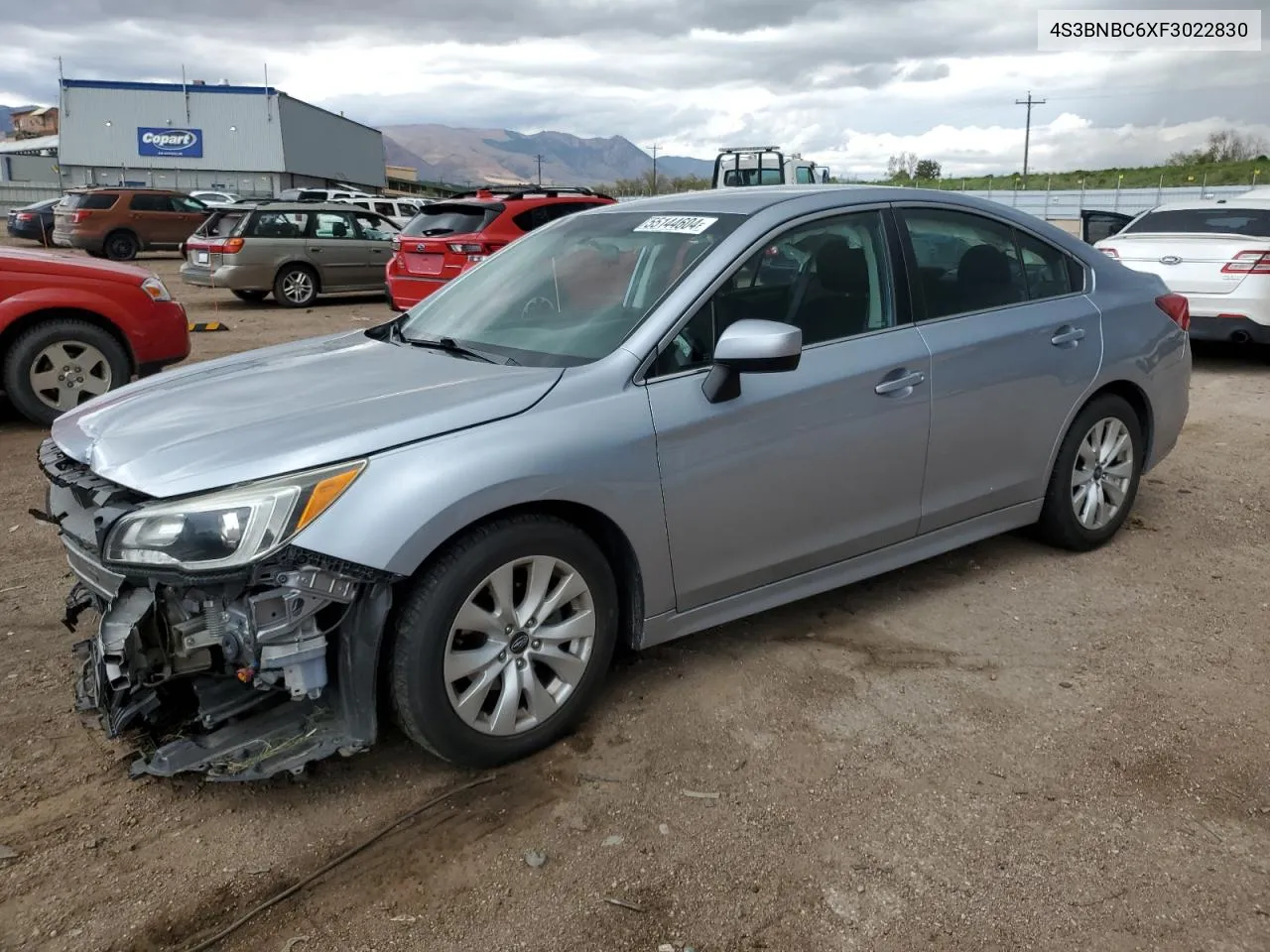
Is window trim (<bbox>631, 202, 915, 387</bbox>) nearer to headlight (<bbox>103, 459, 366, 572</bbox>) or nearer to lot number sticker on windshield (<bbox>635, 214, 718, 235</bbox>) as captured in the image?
lot number sticker on windshield (<bbox>635, 214, 718, 235</bbox>)

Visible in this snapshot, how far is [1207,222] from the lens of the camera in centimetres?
959

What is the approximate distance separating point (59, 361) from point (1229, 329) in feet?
30.9

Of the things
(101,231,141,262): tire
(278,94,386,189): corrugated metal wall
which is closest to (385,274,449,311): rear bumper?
(101,231,141,262): tire

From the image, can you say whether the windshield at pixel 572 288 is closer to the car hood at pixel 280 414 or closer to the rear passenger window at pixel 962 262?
the car hood at pixel 280 414

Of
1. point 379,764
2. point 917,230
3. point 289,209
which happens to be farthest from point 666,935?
point 289,209

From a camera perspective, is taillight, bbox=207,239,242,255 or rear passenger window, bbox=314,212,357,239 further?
rear passenger window, bbox=314,212,357,239

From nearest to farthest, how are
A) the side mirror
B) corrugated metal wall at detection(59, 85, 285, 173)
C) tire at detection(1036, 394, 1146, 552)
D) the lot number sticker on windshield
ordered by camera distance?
the side mirror → the lot number sticker on windshield → tire at detection(1036, 394, 1146, 552) → corrugated metal wall at detection(59, 85, 285, 173)

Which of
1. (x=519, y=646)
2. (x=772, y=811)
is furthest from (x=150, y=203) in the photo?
(x=772, y=811)

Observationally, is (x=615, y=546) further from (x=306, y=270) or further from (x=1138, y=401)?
(x=306, y=270)

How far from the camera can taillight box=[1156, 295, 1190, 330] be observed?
15.8 ft

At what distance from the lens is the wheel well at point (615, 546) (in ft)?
9.73

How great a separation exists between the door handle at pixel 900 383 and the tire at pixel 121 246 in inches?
1001

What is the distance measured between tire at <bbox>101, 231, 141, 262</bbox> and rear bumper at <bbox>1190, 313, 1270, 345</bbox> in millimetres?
23832

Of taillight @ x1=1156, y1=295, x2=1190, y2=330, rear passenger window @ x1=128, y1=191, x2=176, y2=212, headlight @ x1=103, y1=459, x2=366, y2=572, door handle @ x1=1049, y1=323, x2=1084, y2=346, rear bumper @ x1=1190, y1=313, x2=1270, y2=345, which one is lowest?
rear bumper @ x1=1190, y1=313, x2=1270, y2=345
